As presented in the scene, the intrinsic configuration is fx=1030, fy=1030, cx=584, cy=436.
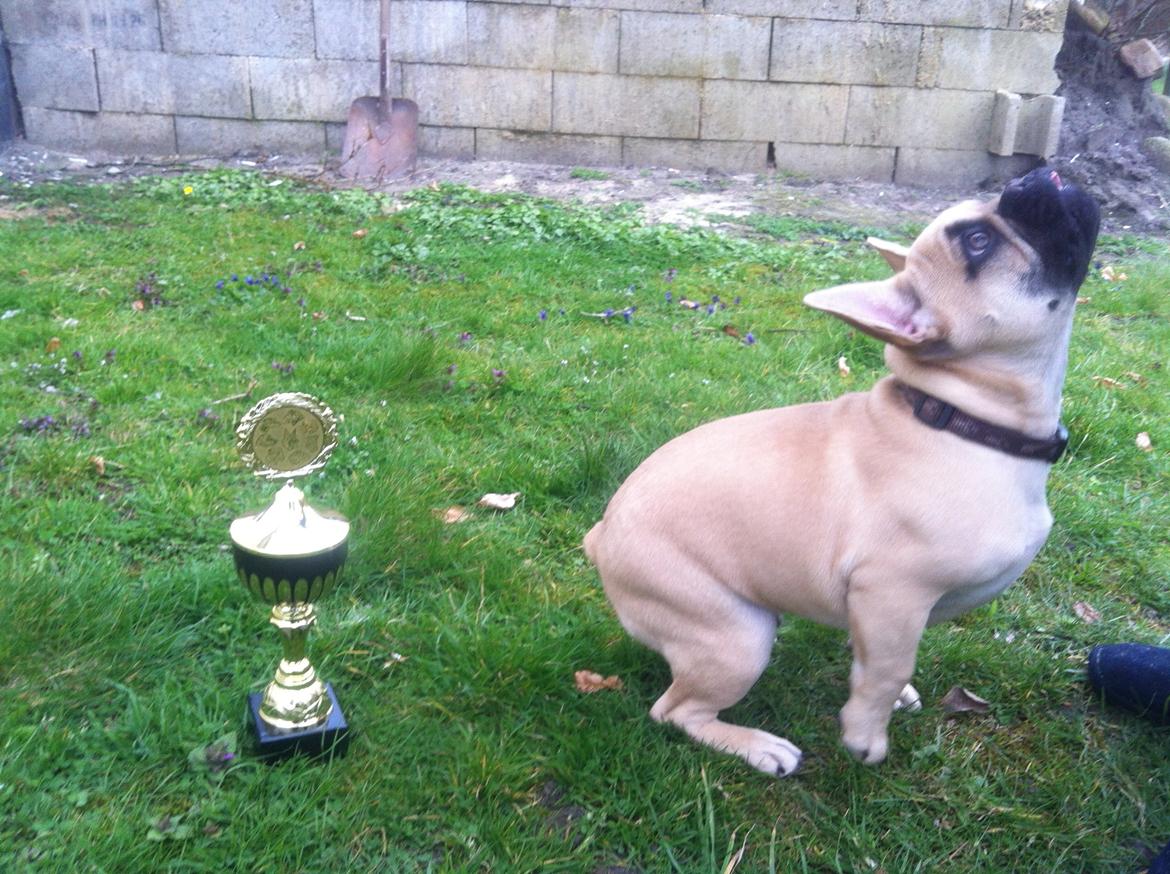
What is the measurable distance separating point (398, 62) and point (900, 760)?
7.60m

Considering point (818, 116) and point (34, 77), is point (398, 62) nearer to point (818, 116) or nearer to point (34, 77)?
point (34, 77)

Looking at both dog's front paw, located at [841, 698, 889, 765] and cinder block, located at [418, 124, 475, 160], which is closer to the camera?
dog's front paw, located at [841, 698, 889, 765]

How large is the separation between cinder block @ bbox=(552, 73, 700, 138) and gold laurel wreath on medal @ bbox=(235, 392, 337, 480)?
7131mm

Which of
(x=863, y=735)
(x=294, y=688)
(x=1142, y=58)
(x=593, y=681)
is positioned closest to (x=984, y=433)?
(x=863, y=735)

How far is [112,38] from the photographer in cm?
831

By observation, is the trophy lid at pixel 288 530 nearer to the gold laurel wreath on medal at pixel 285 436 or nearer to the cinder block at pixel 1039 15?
the gold laurel wreath on medal at pixel 285 436

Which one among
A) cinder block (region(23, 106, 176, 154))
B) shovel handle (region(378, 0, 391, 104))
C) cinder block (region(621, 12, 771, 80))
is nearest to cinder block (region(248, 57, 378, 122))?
shovel handle (region(378, 0, 391, 104))

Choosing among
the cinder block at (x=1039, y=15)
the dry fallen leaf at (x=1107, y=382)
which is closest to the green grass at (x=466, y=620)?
the dry fallen leaf at (x=1107, y=382)

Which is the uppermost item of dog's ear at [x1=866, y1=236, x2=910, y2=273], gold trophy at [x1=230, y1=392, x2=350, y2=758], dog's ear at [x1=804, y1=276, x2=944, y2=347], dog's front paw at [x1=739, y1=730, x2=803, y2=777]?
dog's ear at [x1=866, y1=236, x2=910, y2=273]

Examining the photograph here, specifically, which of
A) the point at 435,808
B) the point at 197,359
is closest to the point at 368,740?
the point at 435,808

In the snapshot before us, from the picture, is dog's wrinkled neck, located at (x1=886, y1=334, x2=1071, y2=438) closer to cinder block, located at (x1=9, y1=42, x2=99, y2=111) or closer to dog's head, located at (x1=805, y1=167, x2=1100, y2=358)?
dog's head, located at (x1=805, y1=167, x2=1100, y2=358)

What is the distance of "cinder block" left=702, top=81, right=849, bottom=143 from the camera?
8.62 meters

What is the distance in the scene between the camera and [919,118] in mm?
8688

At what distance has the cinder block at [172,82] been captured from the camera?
8383 millimetres
